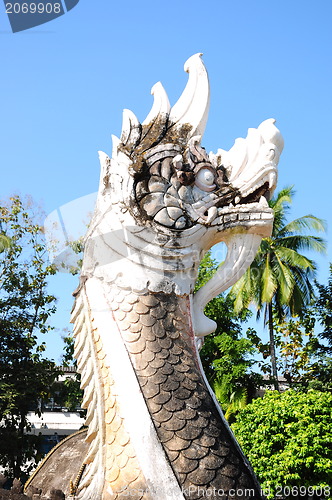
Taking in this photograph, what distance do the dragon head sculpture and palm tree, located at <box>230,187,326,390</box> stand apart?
16645 mm

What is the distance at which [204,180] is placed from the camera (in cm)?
369

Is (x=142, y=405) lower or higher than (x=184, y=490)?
higher

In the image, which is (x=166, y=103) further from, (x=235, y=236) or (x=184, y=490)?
(x=184, y=490)

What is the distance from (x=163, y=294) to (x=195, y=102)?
54.0 inches

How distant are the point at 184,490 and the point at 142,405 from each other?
0.48 m

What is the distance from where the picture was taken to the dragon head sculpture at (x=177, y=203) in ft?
11.4

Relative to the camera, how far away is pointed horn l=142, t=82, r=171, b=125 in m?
3.89

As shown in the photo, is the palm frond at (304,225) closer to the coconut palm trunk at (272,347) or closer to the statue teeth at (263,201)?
the coconut palm trunk at (272,347)

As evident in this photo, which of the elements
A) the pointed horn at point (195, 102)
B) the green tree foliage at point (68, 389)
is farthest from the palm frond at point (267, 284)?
the pointed horn at point (195, 102)

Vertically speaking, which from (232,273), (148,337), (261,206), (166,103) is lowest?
(148,337)

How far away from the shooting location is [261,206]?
3.65 m

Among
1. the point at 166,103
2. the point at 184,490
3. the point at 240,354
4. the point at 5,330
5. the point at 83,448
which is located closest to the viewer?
the point at 184,490

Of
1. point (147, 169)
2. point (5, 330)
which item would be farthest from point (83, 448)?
point (5, 330)

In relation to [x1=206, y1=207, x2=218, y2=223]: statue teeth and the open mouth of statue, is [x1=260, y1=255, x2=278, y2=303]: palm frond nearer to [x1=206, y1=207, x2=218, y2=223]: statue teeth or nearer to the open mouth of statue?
the open mouth of statue
